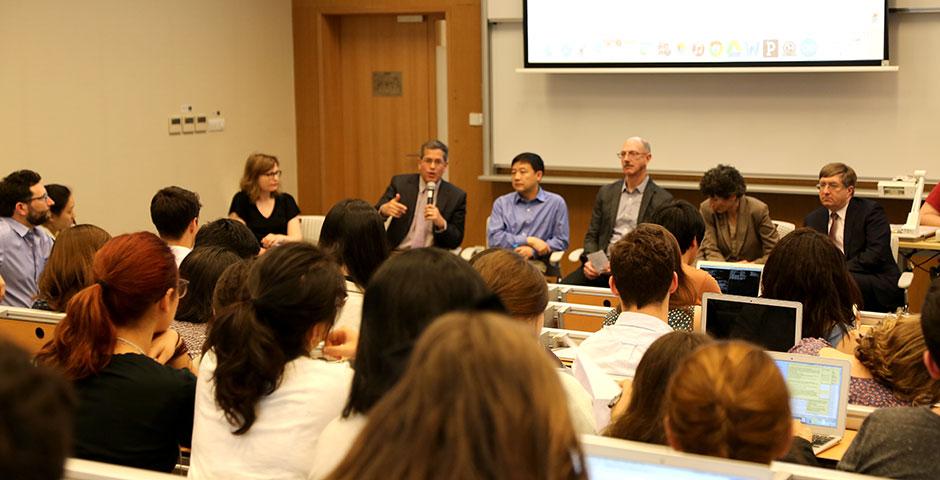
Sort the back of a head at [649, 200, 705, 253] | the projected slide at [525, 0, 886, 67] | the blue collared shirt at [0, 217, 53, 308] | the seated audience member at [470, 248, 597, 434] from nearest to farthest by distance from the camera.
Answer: the seated audience member at [470, 248, 597, 434]
the back of a head at [649, 200, 705, 253]
the blue collared shirt at [0, 217, 53, 308]
the projected slide at [525, 0, 886, 67]

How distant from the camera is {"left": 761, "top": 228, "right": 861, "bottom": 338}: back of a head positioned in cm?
378

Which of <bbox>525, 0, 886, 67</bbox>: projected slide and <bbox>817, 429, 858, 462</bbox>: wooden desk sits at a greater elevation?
<bbox>525, 0, 886, 67</bbox>: projected slide

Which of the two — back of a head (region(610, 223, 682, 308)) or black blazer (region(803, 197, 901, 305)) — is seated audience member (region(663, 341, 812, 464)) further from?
black blazer (region(803, 197, 901, 305))

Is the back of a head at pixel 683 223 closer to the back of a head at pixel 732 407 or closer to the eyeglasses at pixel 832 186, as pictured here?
the eyeglasses at pixel 832 186

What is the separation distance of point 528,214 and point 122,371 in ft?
15.2

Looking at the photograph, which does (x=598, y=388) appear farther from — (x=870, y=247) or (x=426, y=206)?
(x=426, y=206)

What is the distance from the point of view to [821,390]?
10.6ft

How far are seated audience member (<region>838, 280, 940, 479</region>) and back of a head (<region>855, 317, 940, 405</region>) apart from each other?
807 mm

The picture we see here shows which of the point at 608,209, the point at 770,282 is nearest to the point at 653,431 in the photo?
the point at 770,282

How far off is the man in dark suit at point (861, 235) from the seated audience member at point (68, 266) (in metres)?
4.13

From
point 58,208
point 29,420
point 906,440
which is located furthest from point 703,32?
point 29,420

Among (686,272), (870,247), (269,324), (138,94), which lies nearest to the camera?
(269,324)

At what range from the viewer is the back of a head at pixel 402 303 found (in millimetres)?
1793

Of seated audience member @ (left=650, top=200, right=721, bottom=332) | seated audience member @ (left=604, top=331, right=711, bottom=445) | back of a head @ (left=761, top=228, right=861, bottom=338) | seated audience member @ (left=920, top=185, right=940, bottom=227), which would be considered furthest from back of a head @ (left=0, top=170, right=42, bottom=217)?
seated audience member @ (left=920, top=185, right=940, bottom=227)
